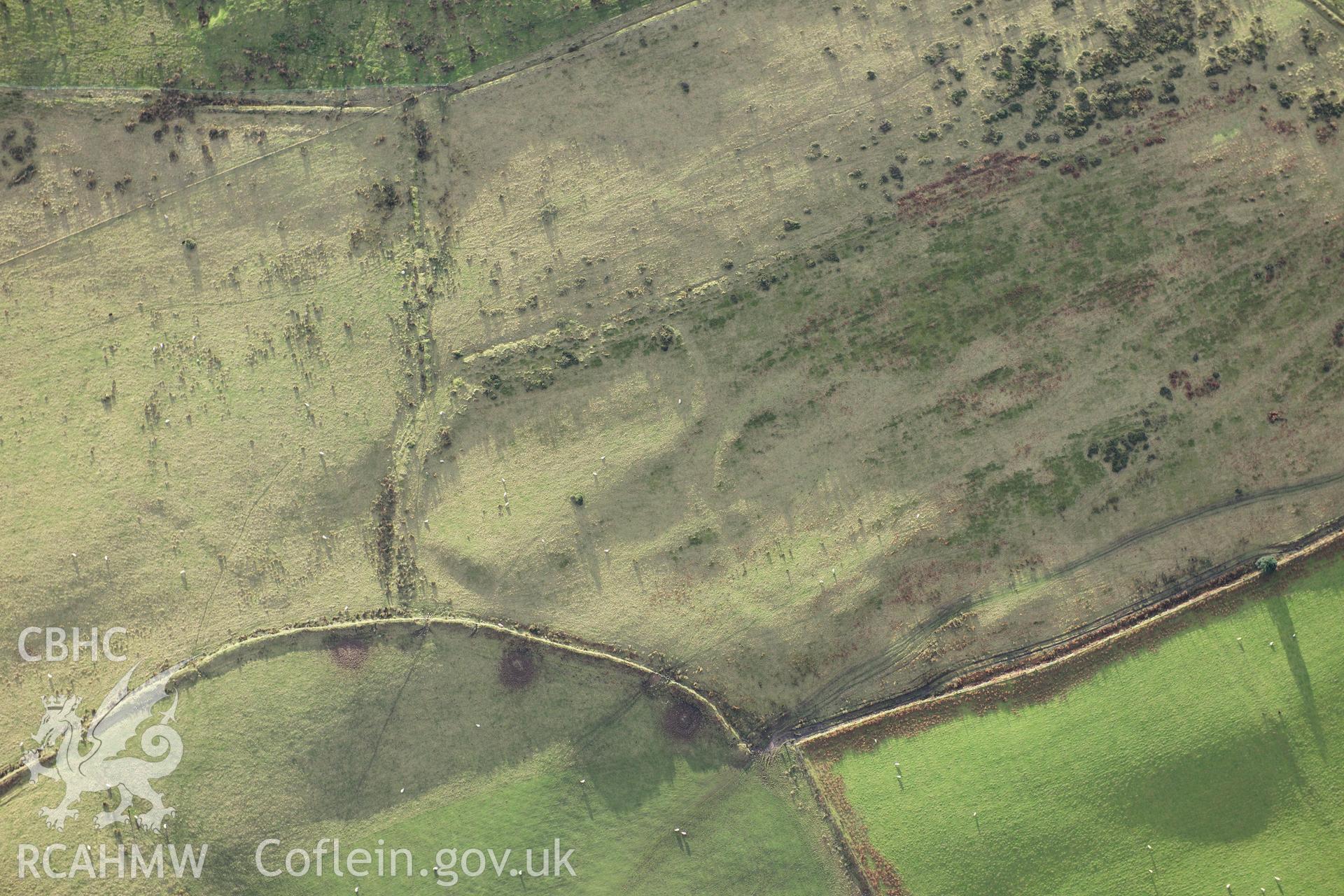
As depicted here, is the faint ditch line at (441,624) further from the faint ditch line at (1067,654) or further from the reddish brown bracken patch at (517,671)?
the faint ditch line at (1067,654)

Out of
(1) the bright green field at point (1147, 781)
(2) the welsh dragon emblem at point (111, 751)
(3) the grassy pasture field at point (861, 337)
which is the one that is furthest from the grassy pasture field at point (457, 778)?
(1) the bright green field at point (1147, 781)

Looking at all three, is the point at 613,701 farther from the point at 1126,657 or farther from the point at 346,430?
the point at 1126,657

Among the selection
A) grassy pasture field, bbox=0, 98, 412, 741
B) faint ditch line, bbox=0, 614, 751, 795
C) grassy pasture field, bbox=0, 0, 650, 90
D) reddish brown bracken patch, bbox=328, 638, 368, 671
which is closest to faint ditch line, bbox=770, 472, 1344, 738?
faint ditch line, bbox=0, 614, 751, 795

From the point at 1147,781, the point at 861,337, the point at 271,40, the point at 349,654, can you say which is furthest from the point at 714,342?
the point at 271,40

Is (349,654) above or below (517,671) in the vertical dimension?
above

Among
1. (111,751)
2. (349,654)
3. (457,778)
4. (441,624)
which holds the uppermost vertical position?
(441,624)

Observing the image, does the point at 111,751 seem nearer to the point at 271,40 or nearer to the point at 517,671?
the point at 517,671

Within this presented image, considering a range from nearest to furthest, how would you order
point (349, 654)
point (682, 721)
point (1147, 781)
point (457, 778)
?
point (1147, 781) → point (457, 778) → point (682, 721) → point (349, 654)
